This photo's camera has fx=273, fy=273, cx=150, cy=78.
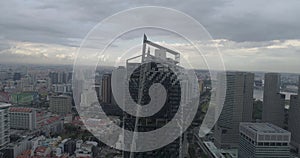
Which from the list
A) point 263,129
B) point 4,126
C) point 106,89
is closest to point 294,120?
point 263,129

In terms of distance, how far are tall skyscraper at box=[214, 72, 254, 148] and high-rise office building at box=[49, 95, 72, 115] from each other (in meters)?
3.76

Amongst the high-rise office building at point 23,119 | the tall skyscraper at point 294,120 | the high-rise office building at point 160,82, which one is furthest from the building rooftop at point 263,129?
the high-rise office building at point 23,119

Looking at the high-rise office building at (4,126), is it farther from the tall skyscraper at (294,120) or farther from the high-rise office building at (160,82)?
the tall skyscraper at (294,120)

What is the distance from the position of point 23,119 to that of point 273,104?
516 centimetres

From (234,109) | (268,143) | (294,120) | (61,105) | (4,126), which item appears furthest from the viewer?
(61,105)

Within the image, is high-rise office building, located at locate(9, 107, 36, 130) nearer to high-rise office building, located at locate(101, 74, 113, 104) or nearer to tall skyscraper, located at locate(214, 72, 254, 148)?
high-rise office building, located at locate(101, 74, 113, 104)

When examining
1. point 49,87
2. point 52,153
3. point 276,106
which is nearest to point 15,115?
point 52,153

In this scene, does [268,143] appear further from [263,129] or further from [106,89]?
[106,89]

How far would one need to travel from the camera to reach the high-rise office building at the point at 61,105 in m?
6.82

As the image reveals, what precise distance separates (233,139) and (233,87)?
3.23 feet

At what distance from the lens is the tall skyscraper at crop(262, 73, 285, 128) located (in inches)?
215

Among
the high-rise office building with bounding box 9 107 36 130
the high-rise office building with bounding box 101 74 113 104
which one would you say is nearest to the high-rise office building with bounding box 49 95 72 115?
the high-rise office building with bounding box 9 107 36 130

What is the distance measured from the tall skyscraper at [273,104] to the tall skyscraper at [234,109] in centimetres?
44

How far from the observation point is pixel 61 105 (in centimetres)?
689
